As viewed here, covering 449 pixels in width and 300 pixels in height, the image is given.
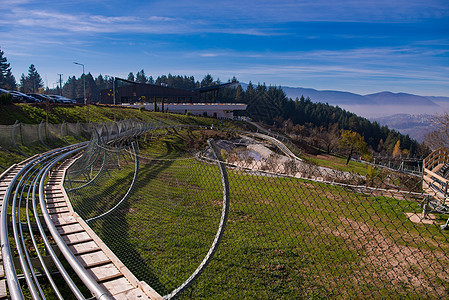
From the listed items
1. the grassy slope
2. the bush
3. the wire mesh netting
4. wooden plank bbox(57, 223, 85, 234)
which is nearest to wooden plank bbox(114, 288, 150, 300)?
the wire mesh netting

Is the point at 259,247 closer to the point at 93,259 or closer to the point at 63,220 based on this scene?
the point at 93,259

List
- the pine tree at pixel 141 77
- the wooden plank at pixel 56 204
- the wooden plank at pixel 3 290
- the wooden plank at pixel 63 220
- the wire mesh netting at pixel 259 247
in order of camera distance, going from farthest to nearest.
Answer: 1. the pine tree at pixel 141 77
2. the wooden plank at pixel 56 204
3. the wooden plank at pixel 63 220
4. the wire mesh netting at pixel 259 247
5. the wooden plank at pixel 3 290

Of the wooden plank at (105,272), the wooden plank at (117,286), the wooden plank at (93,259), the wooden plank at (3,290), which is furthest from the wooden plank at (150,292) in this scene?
the wooden plank at (3,290)

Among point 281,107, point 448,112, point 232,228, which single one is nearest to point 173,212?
point 232,228

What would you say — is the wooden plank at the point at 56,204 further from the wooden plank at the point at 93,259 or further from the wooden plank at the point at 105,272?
the wooden plank at the point at 105,272

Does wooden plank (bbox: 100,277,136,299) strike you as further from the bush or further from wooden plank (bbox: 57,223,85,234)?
the bush

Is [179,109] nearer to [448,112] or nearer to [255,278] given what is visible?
[448,112]

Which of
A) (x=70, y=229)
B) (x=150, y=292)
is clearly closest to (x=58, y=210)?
(x=70, y=229)
